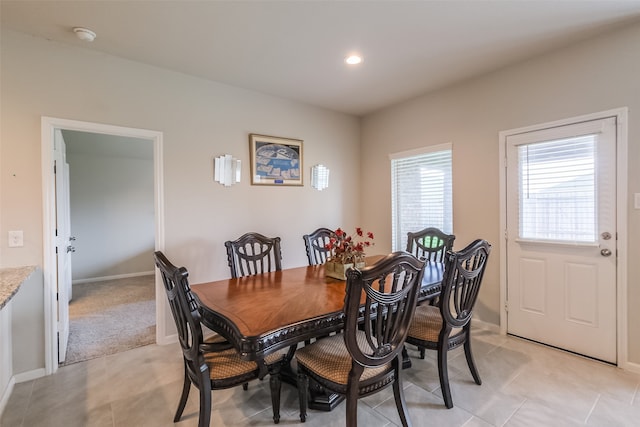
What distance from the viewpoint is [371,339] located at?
5.28 feet

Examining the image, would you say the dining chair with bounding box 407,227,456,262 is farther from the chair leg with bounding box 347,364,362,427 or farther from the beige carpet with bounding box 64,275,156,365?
the beige carpet with bounding box 64,275,156,365

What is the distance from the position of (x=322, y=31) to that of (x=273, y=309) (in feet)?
6.84

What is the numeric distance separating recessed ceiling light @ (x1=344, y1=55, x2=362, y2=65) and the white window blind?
1.79m

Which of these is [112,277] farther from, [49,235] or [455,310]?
[455,310]

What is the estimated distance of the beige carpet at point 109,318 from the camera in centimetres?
296

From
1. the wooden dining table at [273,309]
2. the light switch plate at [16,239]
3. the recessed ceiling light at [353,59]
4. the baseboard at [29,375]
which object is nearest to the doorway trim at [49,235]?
the baseboard at [29,375]

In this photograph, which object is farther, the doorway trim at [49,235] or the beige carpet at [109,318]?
the beige carpet at [109,318]

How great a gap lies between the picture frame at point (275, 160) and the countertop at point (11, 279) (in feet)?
6.80

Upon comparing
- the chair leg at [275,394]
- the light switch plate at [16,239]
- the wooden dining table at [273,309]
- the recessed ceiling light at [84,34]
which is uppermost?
the recessed ceiling light at [84,34]

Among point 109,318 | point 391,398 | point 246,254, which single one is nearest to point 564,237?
point 391,398

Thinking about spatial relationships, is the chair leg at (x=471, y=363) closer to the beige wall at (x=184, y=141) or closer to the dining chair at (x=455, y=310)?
the dining chair at (x=455, y=310)

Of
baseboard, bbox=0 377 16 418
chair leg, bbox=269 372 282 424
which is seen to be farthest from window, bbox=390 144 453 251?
baseboard, bbox=0 377 16 418

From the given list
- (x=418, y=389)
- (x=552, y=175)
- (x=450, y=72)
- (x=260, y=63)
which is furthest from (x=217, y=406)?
(x=450, y=72)

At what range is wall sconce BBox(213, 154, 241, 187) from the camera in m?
3.32
